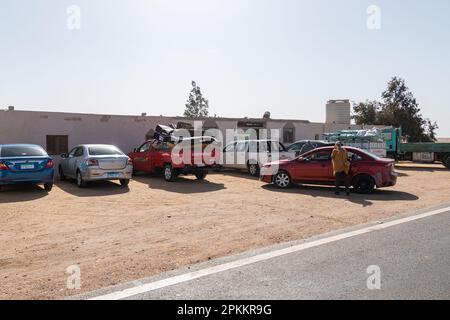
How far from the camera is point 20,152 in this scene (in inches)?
512

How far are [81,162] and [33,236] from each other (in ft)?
22.1

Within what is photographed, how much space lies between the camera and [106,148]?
14539 mm

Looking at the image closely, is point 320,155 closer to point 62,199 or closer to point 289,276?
point 62,199

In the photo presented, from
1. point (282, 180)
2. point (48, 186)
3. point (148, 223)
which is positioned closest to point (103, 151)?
point (48, 186)

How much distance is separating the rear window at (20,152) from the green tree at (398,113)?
1547 inches

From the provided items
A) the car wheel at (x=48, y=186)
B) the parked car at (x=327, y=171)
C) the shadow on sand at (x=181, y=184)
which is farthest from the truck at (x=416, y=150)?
the car wheel at (x=48, y=186)

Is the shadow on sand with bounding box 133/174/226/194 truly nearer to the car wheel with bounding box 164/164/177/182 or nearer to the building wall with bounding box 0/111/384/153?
the car wheel with bounding box 164/164/177/182

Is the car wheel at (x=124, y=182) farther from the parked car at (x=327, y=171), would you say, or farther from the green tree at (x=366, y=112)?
the green tree at (x=366, y=112)

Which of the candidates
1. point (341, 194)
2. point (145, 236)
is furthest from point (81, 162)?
point (341, 194)

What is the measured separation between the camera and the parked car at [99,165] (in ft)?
Result: 44.8

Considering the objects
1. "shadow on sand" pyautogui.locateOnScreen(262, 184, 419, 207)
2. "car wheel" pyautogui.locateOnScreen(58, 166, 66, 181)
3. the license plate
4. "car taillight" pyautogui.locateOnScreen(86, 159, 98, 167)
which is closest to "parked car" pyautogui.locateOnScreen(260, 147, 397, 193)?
"shadow on sand" pyautogui.locateOnScreen(262, 184, 419, 207)

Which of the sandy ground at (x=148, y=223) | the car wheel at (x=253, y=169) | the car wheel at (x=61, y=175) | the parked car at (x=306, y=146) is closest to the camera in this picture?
the sandy ground at (x=148, y=223)

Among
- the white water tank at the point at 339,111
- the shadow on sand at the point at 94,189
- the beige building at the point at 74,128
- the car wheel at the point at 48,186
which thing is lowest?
the shadow on sand at the point at 94,189

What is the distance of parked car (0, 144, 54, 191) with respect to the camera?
1226cm
